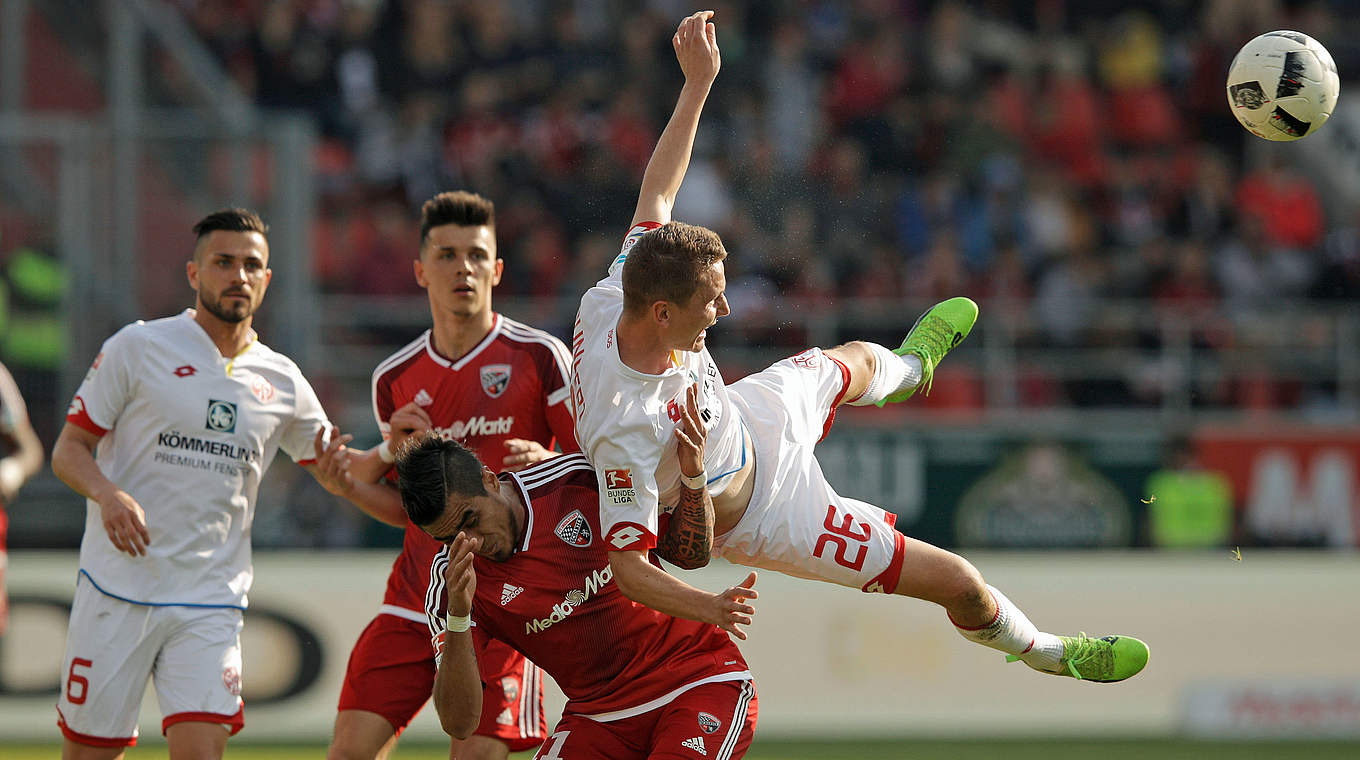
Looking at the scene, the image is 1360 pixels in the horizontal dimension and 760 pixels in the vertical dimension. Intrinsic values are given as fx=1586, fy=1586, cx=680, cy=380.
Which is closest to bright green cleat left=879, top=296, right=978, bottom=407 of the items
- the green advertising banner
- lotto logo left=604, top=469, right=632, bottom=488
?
lotto logo left=604, top=469, right=632, bottom=488

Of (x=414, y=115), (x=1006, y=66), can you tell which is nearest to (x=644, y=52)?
(x=414, y=115)

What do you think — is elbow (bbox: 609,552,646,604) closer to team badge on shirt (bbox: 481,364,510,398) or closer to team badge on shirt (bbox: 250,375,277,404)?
team badge on shirt (bbox: 481,364,510,398)

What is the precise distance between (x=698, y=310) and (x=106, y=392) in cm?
264

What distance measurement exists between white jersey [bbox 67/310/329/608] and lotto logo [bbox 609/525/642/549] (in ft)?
6.76

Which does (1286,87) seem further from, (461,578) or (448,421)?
(461,578)

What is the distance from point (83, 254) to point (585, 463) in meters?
7.06

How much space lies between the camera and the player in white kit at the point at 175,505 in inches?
252

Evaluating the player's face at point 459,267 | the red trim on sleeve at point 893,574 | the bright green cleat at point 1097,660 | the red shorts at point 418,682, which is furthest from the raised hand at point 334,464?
the bright green cleat at point 1097,660

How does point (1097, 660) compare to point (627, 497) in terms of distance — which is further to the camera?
point (1097, 660)

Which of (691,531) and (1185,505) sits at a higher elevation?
(691,531)

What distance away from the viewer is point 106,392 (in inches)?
256

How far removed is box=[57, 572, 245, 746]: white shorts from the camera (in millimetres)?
6414

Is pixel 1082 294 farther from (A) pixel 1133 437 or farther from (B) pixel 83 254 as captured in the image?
(B) pixel 83 254

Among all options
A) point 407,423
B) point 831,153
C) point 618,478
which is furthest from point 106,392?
point 831,153
